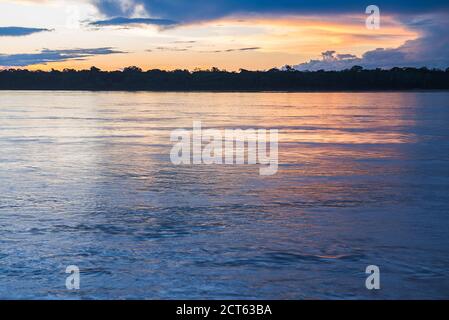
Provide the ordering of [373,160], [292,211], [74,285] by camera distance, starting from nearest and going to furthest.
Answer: [74,285] → [292,211] → [373,160]

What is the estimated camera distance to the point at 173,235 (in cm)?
697

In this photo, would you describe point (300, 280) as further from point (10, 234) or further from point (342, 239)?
point (10, 234)

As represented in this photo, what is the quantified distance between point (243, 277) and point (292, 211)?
2676mm

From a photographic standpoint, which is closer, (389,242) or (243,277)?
(243,277)

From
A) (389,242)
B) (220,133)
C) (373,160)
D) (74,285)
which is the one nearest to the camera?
(74,285)

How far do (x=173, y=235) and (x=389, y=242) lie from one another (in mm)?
2083
